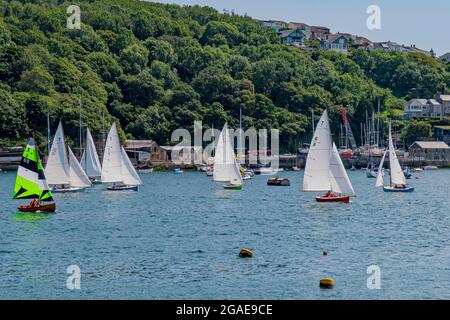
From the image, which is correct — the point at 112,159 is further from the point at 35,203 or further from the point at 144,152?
the point at 144,152

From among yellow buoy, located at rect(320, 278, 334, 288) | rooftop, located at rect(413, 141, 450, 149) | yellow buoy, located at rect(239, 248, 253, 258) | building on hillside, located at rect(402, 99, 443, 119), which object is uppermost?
building on hillside, located at rect(402, 99, 443, 119)

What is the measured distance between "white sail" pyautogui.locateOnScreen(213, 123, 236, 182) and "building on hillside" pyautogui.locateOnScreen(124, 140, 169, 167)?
175 ft

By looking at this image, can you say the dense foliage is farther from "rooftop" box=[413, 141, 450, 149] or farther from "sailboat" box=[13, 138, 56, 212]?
"sailboat" box=[13, 138, 56, 212]

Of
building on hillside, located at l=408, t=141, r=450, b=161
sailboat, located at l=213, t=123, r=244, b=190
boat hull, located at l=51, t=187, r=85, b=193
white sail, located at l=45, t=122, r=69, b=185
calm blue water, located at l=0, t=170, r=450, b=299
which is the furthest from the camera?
building on hillside, located at l=408, t=141, r=450, b=161

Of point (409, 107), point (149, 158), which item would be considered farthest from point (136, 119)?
point (409, 107)

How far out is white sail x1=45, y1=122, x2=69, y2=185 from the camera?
76.9m

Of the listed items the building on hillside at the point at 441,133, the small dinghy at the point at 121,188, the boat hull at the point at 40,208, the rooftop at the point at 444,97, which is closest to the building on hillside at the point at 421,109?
the rooftop at the point at 444,97

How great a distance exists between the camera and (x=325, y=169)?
69.6m

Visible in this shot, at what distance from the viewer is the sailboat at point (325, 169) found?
6912 centimetres

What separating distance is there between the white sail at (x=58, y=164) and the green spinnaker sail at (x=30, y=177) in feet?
48.4

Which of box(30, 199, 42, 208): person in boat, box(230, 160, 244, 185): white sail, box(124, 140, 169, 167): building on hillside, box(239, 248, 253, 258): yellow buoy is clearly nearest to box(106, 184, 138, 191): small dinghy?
box(230, 160, 244, 185): white sail

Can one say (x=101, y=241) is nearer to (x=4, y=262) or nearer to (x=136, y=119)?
(x=4, y=262)

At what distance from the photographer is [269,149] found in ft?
536

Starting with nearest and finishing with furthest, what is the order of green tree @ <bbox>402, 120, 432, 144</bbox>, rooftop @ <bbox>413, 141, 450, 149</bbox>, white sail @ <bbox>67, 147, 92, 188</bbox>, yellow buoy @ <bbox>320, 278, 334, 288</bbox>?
yellow buoy @ <bbox>320, 278, 334, 288</bbox>, white sail @ <bbox>67, 147, 92, 188</bbox>, rooftop @ <bbox>413, 141, 450, 149</bbox>, green tree @ <bbox>402, 120, 432, 144</bbox>
